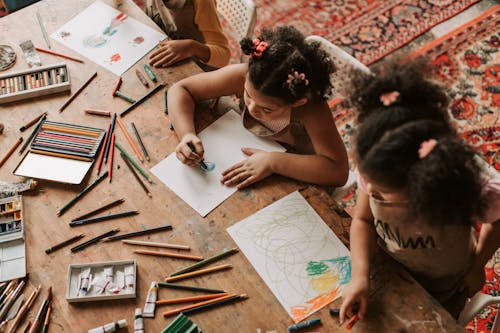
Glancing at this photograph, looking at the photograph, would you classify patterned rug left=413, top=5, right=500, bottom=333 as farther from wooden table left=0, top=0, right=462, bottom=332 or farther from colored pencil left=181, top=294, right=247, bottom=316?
colored pencil left=181, top=294, right=247, bottom=316

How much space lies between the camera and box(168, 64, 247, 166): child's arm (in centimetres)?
140

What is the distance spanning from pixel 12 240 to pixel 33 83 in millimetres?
528

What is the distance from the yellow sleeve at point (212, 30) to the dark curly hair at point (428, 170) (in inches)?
37.7

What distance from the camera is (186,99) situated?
1.44 meters

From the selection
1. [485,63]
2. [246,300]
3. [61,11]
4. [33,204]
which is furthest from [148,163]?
[485,63]

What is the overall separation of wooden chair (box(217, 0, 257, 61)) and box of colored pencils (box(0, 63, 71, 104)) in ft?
2.18

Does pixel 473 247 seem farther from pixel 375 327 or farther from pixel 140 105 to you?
pixel 140 105

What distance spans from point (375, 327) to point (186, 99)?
0.83 meters

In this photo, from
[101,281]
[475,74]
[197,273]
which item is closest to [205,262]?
[197,273]

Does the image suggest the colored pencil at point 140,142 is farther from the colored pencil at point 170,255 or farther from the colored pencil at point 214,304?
the colored pencil at point 214,304

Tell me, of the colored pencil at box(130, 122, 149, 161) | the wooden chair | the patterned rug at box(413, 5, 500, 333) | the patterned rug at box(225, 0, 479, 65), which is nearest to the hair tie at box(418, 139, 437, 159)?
the colored pencil at box(130, 122, 149, 161)

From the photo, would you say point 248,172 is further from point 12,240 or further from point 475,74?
point 475,74

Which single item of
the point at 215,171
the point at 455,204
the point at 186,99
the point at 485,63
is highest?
the point at 455,204

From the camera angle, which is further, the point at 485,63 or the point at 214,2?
the point at 485,63
